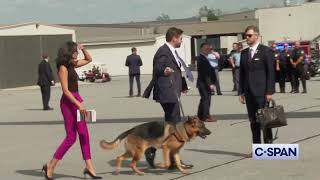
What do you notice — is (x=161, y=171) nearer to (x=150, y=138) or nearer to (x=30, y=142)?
(x=150, y=138)

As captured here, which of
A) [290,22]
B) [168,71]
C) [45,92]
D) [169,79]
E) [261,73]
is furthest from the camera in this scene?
[290,22]

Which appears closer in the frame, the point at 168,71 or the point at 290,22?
the point at 168,71

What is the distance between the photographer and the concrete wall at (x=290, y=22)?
69.2 metres

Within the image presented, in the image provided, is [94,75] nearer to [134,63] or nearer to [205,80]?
[134,63]

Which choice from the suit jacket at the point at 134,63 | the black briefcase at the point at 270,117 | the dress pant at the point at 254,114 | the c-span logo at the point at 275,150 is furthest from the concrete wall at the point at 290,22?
the c-span logo at the point at 275,150

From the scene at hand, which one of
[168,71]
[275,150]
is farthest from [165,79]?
[275,150]

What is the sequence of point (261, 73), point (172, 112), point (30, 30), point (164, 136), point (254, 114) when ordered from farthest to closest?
1. point (30, 30)
2. point (254, 114)
3. point (261, 73)
4. point (172, 112)
5. point (164, 136)

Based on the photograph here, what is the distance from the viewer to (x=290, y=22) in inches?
2768

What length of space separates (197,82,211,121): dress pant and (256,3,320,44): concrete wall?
55.3 m

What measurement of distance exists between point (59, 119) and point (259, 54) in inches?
369

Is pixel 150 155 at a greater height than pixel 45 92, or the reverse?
pixel 45 92

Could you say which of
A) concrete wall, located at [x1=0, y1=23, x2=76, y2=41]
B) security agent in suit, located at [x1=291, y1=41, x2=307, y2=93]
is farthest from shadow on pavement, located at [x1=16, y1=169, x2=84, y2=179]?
concrete wall, located at [x1=0, y1=23, x2=76, y2=41]

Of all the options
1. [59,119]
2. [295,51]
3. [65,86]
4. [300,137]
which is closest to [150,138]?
[65,86]

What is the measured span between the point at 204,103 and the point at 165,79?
5820mm
